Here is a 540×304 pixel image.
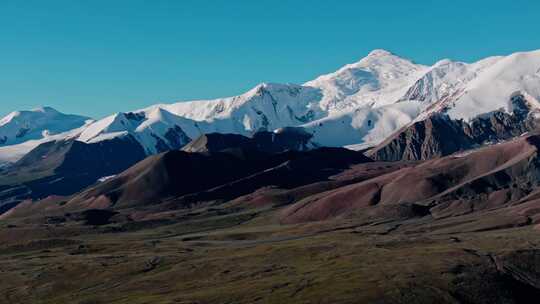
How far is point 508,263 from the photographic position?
192 meters

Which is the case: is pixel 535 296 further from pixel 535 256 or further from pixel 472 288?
pixel 535 256

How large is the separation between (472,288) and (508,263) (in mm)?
25660

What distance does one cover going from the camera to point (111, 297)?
18188cm

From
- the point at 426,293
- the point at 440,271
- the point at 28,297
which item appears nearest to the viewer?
the point at 426,293

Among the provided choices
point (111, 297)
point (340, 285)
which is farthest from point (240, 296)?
point (111, 297)

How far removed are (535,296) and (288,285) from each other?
50.5m

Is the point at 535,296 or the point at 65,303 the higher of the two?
the point at 65,303

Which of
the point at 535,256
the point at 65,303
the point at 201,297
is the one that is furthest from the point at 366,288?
the point at 65,303

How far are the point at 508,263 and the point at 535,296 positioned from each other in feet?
67.8

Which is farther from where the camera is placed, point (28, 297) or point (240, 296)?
point (28, 297)

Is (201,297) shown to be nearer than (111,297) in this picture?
Yes

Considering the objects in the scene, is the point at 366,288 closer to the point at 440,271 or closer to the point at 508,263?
the point at 440,271

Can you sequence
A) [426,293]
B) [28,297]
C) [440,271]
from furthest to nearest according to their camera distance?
1. [28,297]
2. [440,271]
3. [426,293]

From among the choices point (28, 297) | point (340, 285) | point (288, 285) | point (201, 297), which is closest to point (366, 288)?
point (340, 285)
